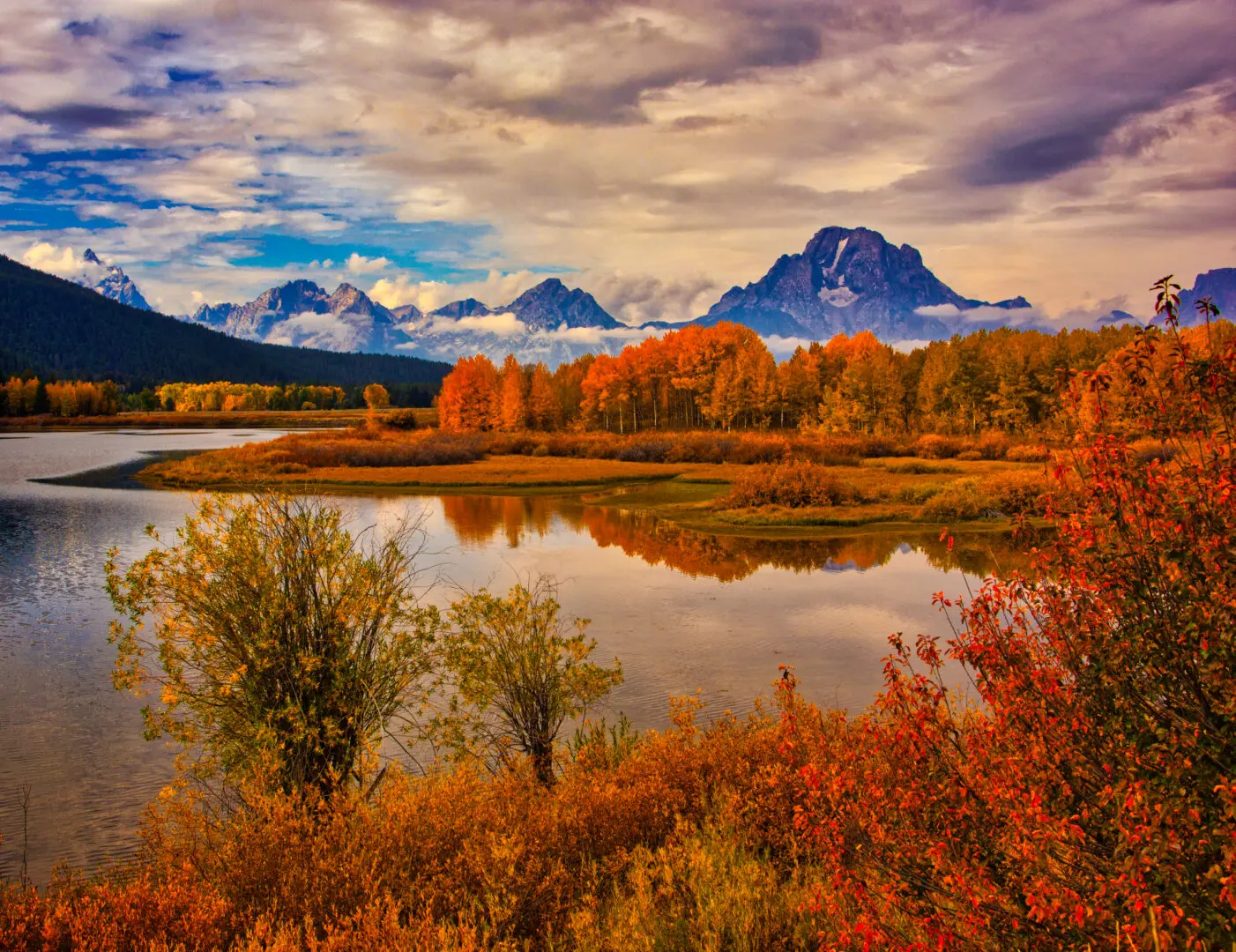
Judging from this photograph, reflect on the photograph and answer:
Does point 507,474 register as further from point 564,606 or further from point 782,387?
point 782,387

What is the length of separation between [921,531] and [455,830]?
1288 inches

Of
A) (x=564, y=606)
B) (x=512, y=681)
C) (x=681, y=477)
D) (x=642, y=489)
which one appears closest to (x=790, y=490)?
(x=642, y=489)

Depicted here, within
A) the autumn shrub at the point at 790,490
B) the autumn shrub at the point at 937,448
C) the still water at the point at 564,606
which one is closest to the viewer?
the still water at the point at 564,606

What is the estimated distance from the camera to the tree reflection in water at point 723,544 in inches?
1128

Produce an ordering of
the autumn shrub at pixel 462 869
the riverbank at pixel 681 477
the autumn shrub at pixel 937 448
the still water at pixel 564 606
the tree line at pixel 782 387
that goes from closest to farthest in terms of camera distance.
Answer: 1. the autumn shrub at pixel 462 869
2. the still water at pixel 564 606
3. the riverbank at pixel 681 477
4. the autumn shrub at pixel 937 448
5. the tree line at pixel 782 387

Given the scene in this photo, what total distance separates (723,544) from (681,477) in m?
24.1

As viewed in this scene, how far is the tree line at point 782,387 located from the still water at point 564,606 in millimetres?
58881

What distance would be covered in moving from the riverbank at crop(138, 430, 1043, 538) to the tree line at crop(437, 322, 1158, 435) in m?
20.4

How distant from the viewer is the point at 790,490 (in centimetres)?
4134

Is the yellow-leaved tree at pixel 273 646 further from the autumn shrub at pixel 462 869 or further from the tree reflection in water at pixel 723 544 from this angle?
the tree reflection in water at pixel 723 544

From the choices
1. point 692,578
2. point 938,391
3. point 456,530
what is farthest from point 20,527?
point 938,391

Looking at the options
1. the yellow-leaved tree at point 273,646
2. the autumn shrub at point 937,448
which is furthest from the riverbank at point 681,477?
the yellow-leaved tree at point 273,646

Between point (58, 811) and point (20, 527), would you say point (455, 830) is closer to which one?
point (58, 811)

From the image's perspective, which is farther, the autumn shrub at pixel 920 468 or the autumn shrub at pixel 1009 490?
the autumn shrub at pixel 920 468
